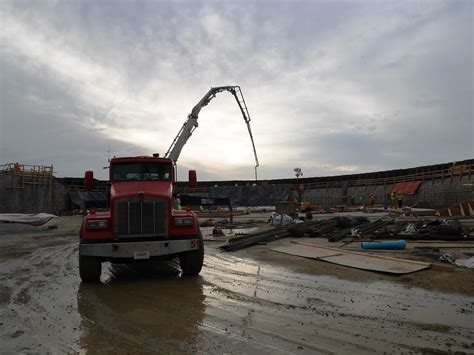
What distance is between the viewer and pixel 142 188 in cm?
851

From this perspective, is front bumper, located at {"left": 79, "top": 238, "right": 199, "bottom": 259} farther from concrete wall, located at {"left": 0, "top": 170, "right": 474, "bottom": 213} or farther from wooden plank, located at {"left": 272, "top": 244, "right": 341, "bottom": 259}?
concrete wall, located at {"left": 0, "top": 170, "right": 474, "bottom": 213}

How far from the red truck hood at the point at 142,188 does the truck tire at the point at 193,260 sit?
4.24 ft

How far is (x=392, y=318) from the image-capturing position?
5.13 metres

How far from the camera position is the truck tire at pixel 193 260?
27.2 ft

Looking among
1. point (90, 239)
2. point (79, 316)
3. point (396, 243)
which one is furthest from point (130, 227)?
point (396, 243)

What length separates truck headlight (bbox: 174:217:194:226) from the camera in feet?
26.9

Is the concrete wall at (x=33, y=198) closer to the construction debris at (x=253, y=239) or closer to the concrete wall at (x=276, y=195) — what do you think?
the concrete wall at (x=276, y=195)

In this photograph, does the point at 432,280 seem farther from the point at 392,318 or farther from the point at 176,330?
the point at 176,330

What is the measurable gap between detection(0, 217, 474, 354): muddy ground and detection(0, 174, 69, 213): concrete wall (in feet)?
105

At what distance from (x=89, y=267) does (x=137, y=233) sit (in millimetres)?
1186

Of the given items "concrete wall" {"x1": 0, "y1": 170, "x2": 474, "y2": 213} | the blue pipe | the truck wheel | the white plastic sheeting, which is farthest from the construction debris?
"concrete wall" {"x1": 0, "y1": 170, "x2": 474, "y2": 213}

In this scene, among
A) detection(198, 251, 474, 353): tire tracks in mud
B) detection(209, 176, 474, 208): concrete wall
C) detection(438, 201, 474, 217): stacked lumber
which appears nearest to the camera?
detection(198, 251, 474, 353): tire tracks in mud

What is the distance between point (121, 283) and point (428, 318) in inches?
224

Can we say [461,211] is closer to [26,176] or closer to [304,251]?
[304,251]
